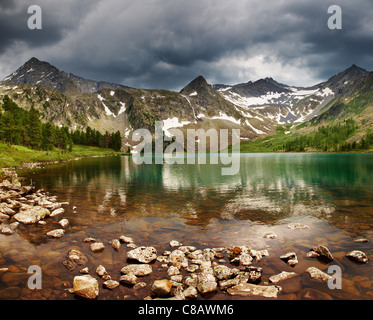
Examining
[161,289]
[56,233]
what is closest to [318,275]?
[161,289]

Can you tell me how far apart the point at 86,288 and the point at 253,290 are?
289 inches

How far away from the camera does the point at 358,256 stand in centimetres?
1249

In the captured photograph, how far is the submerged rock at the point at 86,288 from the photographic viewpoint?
9148 millimetres

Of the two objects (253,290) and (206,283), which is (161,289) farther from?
(253,290)

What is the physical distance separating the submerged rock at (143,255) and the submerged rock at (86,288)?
2966 millimetres

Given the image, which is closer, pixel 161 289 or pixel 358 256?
pixel 161 289

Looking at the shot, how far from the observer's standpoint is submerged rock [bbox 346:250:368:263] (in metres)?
12.3

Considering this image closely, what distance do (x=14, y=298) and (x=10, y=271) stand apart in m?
2.81

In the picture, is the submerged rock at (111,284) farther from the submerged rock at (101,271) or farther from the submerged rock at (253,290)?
the submerged rock at (253,290)

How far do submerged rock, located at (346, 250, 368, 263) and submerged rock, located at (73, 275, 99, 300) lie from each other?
1402cm

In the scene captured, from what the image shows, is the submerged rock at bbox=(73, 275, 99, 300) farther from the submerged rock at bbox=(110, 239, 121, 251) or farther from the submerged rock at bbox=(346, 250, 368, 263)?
the submerged rock at bbox=(346, 250, 368, 263)

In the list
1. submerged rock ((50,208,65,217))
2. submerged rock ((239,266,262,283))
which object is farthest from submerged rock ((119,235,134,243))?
submerged rock ((50,208,65,217))

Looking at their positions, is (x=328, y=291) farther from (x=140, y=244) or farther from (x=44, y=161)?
(x=44, y=161)
